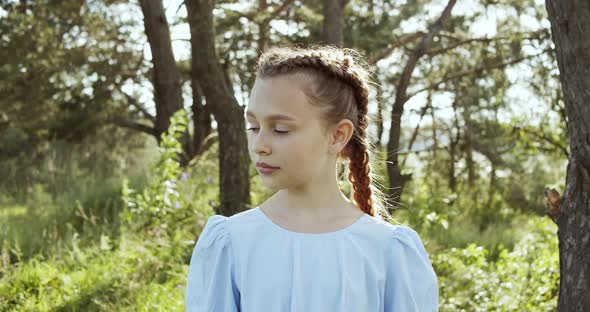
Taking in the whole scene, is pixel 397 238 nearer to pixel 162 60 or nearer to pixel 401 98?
pixel 401 98

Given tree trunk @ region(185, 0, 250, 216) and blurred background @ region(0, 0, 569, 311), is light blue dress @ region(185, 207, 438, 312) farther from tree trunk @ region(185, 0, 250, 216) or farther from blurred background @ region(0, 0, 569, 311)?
tree trunk @ region(185, 0, 250, 216)

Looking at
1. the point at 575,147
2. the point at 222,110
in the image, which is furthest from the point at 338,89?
the point at 222,110

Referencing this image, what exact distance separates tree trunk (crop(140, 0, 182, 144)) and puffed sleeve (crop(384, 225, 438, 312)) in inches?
270

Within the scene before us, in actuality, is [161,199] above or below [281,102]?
below

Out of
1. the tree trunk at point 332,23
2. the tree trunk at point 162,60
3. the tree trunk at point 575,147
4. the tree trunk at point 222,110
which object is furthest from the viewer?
the tree trunk at point 162,60

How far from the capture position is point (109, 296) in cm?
466

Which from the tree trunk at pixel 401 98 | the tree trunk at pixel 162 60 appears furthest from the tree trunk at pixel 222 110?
the tree trunk at pixel 162 60

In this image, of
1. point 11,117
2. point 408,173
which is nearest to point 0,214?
point 408,173

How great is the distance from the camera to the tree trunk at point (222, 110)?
6.18 meters

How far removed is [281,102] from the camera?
192cm

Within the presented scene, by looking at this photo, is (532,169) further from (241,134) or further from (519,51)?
(241,134)

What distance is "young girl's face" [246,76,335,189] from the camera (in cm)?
191

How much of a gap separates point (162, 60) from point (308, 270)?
717 centimetres

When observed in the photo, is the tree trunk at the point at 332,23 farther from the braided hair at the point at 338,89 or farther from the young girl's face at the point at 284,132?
the young girl's face at the point at 284,132
